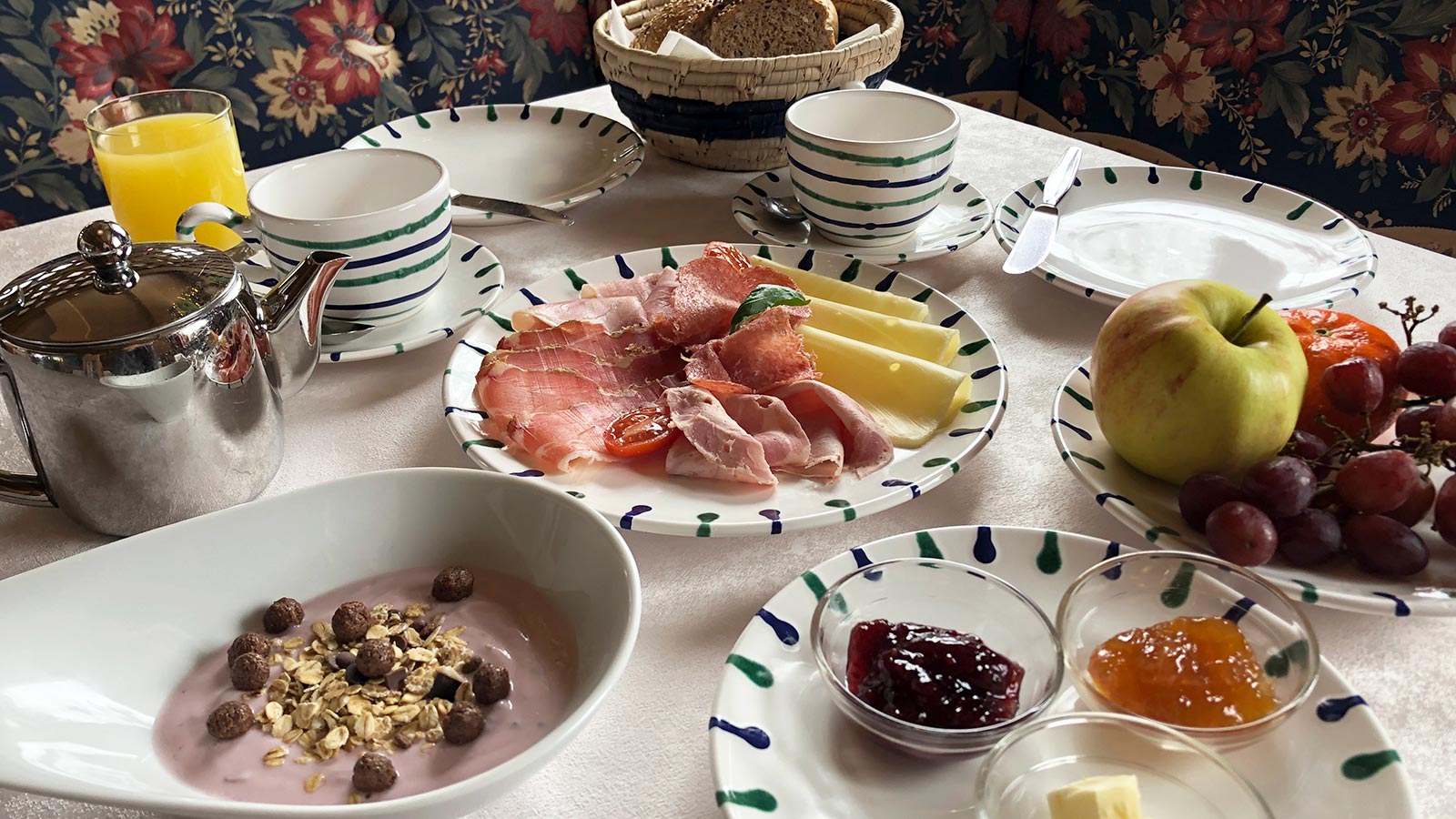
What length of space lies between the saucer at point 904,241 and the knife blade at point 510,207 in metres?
0.23

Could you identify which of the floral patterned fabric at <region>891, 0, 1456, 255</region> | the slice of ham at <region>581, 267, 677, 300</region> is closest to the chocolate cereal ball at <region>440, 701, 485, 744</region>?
the slice of ham at <region>581, 267, 677, 300</region>

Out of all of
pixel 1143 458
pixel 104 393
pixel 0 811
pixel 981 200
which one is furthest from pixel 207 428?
pixel 981 200

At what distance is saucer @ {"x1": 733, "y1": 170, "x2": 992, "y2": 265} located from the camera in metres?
1.23

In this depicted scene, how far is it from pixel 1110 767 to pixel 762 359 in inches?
18.8

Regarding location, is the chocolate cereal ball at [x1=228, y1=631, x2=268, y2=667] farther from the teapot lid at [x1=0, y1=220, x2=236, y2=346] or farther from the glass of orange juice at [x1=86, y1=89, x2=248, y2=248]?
the glass of orange juice at [x1=86, y1=89, x2=248, y2=248]

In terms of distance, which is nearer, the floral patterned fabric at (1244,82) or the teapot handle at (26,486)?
the teapot handle at (26,486)

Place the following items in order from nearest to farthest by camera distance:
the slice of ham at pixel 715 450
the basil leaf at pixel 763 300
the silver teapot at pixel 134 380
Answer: the silver teapot at pixel 134 380 < the slice of ham at pixel 715 450 < the basil leaf at pixel 763 300

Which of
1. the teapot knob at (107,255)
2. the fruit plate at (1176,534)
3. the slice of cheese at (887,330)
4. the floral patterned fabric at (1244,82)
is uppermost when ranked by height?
the teapot knob at (107,255)

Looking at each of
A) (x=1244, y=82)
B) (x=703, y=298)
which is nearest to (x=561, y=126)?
(x=703, y=298)

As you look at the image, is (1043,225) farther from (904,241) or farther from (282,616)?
(282,616)

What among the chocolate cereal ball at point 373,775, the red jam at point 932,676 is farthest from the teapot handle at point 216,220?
the red jam at point 932,676

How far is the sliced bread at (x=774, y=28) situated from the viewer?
4.76ft

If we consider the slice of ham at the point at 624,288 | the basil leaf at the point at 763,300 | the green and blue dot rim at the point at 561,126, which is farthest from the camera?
the green and blue dot rim at the point at 561,126

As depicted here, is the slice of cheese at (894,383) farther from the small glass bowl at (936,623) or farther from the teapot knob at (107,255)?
the teapot knob at (107,255)
